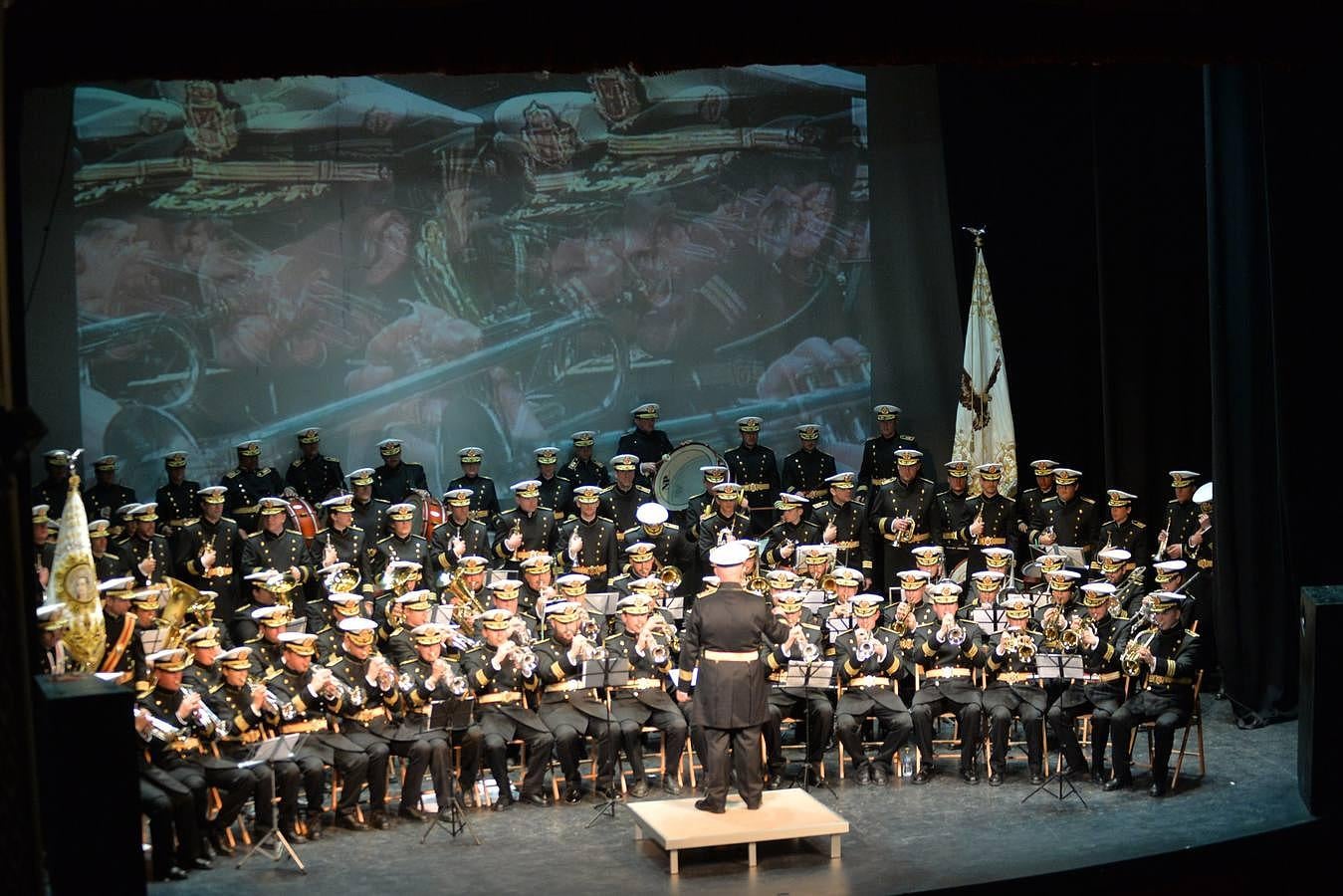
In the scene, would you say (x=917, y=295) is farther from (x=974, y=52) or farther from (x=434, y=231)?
(x=974, y=52)

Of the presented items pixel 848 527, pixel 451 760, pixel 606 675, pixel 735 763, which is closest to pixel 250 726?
pixel 451 760

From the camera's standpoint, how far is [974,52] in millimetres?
9711

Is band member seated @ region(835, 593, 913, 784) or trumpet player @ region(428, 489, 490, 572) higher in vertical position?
trumpet player @ region(428, 489, 490, 572)

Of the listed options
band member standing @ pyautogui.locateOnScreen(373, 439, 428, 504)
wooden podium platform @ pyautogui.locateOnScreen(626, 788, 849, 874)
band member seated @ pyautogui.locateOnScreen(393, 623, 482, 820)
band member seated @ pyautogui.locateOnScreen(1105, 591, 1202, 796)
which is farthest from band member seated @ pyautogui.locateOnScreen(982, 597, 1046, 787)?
band member standing @ pyautogui.locateOnScreen(373, 439, 428, 504)

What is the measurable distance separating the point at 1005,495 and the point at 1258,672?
10.5 feet

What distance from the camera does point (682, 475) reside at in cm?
1570

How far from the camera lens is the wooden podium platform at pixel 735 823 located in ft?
32.4

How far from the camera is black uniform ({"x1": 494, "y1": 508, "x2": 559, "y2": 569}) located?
574 inches

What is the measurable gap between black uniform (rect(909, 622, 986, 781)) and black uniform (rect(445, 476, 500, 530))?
4.66 metres

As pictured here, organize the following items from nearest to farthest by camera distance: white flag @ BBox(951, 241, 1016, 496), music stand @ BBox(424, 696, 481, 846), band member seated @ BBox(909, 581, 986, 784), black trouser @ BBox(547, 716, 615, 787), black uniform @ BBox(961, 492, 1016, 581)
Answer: music stand @ BBox(424, 696, 481, 846) → black trouser @ BBox(547, 716, 615, 787) → band member seated @ BBox(909, 581, 986, 784) → black uniform @ BBox(961, 492, 1016, 581) → white flag @ BBox(951, 241, 1016, 496)

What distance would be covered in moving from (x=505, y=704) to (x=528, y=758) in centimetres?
41

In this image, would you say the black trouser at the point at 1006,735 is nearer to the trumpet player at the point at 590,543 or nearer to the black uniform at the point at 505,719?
the black uniform at the point at 505,719

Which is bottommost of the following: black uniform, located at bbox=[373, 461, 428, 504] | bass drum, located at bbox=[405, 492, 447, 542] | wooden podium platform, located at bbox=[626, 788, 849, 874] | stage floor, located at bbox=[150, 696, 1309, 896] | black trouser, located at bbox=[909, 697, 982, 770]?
stage floor, located at bbox=[150, 696, 1309, 896]

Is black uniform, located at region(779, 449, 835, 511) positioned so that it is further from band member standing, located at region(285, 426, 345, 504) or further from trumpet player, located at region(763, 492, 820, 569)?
band member standing, located at region(285, 426, 345, 504)
